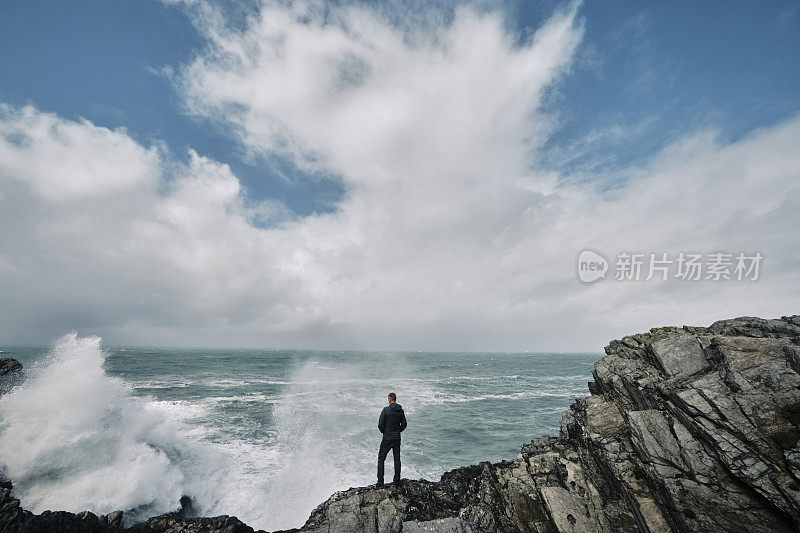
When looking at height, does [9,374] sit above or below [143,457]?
above

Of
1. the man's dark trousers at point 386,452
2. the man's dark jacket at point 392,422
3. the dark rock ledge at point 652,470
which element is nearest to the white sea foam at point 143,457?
the dark rock ledge at point 652,470

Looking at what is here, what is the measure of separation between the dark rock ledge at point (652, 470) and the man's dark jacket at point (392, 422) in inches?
64.9

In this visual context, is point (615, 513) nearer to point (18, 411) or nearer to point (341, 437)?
point (341, 437)

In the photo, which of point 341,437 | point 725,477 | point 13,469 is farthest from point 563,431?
point 13,469

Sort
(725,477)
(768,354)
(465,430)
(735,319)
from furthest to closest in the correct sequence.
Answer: (465,430) → (735,319) → (768,354) → (725,477)

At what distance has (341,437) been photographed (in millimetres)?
22281

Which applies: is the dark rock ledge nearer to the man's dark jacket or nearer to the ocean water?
the man's dark jacket

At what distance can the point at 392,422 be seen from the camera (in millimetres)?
9852

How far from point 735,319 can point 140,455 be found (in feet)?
88.7

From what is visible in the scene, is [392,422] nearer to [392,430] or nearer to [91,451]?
[392,430]

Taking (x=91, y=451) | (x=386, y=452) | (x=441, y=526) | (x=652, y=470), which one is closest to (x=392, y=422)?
(x=386, y=452)

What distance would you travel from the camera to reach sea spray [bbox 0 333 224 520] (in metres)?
12.4

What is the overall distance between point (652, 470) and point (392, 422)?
7.07m

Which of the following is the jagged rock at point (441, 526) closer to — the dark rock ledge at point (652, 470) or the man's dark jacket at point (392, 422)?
the dark rock ledge at point (652, 470)
